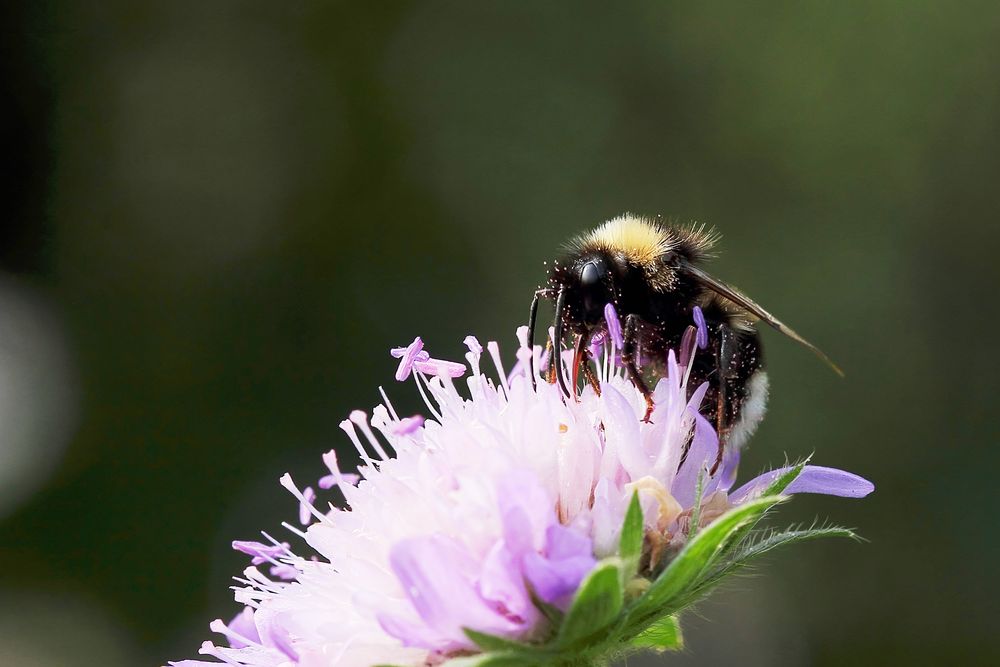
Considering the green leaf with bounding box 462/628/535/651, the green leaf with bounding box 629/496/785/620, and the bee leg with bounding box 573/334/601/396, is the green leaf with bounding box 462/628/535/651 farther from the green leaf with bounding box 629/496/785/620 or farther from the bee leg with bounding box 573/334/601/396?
the bee leg with bounding box 573/334/601/396

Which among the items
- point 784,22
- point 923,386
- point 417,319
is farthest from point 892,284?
point 417,319

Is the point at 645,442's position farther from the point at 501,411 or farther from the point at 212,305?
the point at 212,305

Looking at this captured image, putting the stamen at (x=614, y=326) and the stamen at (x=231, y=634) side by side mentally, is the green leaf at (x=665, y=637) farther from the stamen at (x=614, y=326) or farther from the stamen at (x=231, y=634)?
the stamen at (x=231, y=634)

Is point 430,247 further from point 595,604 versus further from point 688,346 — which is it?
point 595,604

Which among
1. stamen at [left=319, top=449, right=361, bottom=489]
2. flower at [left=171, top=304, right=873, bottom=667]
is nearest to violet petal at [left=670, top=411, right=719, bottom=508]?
flower at [left=171, top=304, right=873, bottom=667]

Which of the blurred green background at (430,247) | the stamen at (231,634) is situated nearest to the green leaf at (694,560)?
the stamen at (231,634)

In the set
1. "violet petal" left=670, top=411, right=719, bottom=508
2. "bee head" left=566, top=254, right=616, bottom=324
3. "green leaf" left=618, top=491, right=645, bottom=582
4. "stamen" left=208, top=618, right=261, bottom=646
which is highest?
"bee head" left=566, top=254, right=616, bottom=324

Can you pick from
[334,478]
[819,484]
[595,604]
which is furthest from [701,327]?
[334,478]
